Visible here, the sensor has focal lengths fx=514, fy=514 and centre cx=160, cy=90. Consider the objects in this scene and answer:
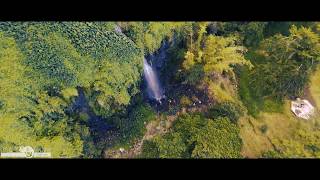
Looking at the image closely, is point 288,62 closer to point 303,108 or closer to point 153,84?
point 303,108

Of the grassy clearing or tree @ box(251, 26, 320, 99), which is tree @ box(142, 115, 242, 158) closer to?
the grassy clearing

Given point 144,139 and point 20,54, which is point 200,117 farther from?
point 20,54

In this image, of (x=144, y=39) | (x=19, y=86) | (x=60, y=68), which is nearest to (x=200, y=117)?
(x=144, y=39)

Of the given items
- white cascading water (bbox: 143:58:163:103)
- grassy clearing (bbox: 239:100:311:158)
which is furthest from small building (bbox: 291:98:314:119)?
white cascading water (bbox: 143:58:163:103)

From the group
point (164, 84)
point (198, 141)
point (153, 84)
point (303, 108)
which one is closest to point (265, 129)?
point (303, 108)

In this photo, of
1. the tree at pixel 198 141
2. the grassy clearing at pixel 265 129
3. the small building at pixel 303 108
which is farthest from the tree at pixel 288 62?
the tree at pixel 198 141
